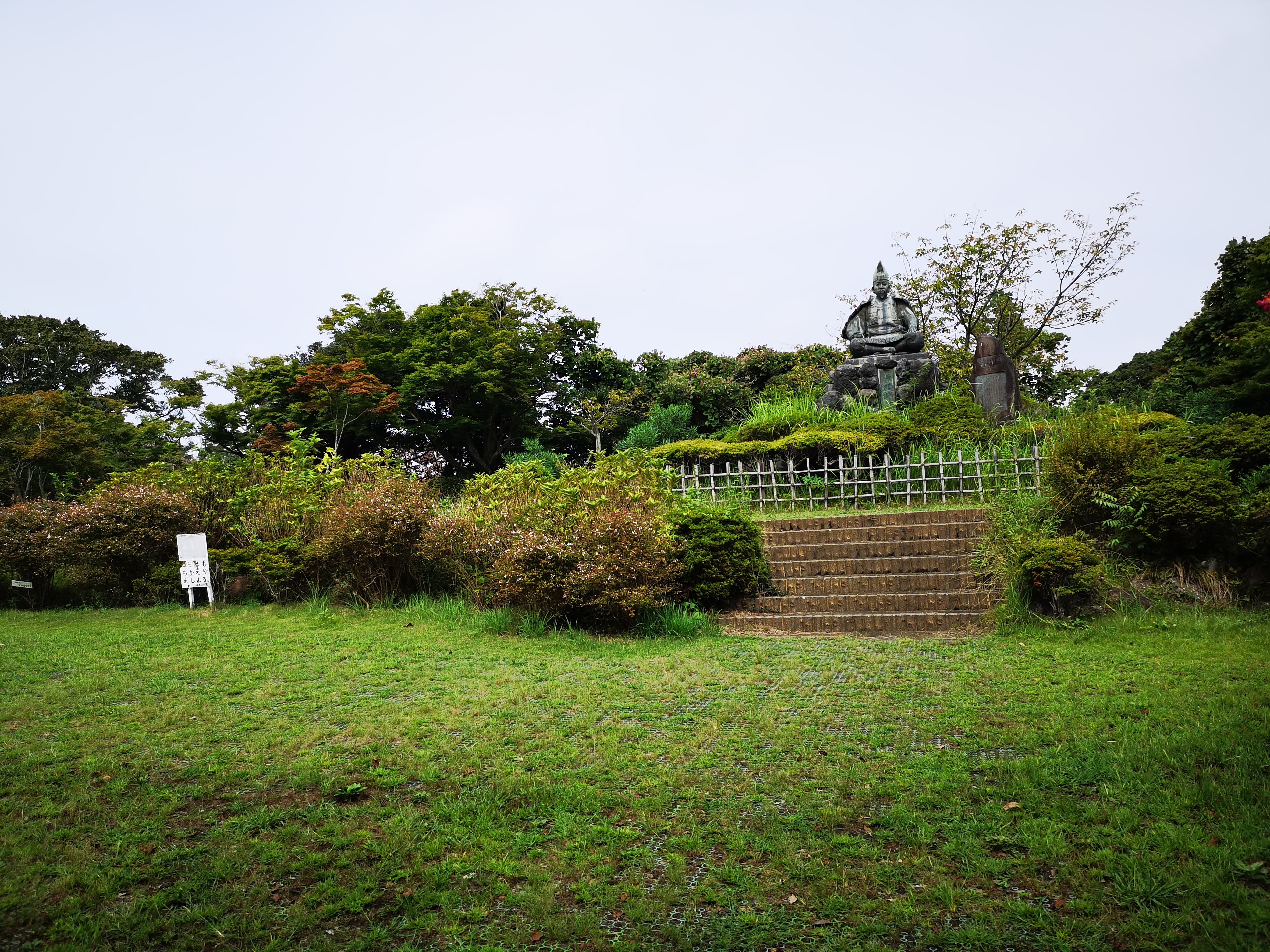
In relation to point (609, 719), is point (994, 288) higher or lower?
higher

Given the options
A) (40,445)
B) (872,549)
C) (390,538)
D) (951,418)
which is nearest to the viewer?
(872,549)

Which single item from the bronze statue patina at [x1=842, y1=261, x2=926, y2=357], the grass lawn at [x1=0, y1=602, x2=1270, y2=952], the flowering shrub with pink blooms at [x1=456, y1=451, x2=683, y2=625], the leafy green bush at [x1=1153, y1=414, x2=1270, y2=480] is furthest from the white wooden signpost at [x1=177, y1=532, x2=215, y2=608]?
the bronze statue patina at [x1=842, y1=261, x2=926, y2=357]

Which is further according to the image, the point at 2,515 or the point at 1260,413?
the point at 1260,413

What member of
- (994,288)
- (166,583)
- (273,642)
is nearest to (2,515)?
(166,583)

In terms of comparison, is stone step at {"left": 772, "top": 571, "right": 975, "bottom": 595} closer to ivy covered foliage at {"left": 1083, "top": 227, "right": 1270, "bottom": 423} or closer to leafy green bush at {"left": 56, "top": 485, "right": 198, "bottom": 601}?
ivy covered foliage at {"left": 1083, "top": 227, "right": 1270, "bottom": 423}

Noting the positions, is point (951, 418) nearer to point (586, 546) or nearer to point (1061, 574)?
point (1061, 574)

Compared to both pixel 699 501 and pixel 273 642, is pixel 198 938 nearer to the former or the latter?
pixel 273 642

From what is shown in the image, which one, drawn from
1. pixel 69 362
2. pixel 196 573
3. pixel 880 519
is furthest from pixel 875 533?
pixel 69 362

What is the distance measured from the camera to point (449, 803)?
12.2 ft

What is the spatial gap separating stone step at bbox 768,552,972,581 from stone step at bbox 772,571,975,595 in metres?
0.08

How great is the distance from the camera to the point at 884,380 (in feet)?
52.9

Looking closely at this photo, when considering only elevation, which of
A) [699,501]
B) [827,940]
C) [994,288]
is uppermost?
[994,288]

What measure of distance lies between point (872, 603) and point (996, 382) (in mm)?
8334

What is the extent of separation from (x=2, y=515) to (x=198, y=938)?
1194 cm
